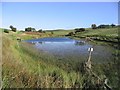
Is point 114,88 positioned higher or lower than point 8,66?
lower

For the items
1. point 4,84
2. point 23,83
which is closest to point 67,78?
point 23,83

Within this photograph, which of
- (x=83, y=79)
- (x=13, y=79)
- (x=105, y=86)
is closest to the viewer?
(x=13, y=79)

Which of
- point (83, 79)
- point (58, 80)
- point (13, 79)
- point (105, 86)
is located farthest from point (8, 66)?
point (105, 86)

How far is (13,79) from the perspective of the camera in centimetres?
940

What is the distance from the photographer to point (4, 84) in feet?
28.9

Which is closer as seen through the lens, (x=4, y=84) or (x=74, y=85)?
(x=4, y=84)

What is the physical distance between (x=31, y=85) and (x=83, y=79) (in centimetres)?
226

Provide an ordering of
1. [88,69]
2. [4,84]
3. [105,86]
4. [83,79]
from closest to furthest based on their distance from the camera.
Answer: [4,84] → [105,86] → [83,79] → [88,69]

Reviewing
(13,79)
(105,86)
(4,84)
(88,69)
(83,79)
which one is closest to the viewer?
(4,84)

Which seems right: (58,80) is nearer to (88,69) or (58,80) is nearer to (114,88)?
(114,88)

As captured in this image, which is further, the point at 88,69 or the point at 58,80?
the point at 88,69

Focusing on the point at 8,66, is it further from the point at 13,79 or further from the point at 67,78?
the point at 67,78

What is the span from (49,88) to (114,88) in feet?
8.05

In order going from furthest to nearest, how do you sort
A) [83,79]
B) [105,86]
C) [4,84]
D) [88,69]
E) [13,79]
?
1. [88,69]
2. [83,79]
3. [105,86]
4. [13,79]
5. [4,84]
